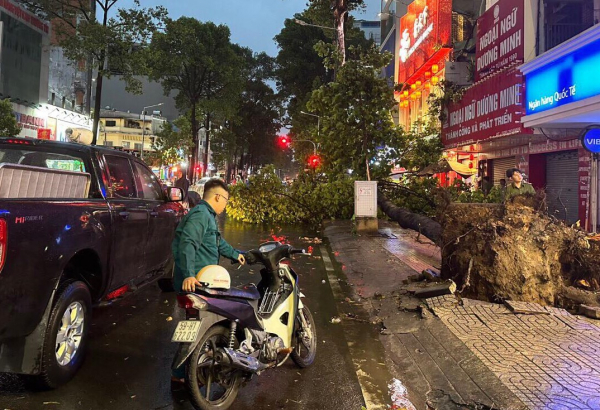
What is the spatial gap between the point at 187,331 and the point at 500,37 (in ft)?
57.1

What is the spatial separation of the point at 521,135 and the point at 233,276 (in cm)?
1084

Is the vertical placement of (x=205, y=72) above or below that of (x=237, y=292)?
above

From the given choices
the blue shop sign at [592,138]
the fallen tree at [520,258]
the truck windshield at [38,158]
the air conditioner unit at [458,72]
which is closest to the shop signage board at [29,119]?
the air conditioner unit at [458,72]

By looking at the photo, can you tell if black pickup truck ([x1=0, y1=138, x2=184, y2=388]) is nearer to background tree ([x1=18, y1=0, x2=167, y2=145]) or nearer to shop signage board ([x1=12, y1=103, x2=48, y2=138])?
background tree ([x1=18, y1=0, x2=167, y2=145])

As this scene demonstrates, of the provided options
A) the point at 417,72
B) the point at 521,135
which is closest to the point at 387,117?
the point at 521,135

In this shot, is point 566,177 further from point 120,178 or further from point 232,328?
point 232,328

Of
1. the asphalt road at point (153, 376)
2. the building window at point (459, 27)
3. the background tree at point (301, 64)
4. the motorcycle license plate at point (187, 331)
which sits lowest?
the asphalt road at point (153, 376)

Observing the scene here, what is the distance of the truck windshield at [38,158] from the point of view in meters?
5.02

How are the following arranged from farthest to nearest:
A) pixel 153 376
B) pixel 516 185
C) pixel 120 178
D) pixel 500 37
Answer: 1. pixel 500 37
2. pixel 516 185
3. pixel 120 178
4. pixel 153 376

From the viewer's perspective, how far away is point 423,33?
2612cm

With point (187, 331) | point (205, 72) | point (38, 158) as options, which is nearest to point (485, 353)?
point (187, 331)

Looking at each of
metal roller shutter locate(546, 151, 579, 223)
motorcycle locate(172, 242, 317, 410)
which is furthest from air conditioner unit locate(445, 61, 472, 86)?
motorcycle locate(172, 242, 317, 410)

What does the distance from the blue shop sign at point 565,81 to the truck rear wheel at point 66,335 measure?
10.5 m

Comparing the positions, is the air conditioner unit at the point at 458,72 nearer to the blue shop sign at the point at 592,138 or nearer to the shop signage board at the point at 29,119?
the blue shop sign at the point at 592,138
